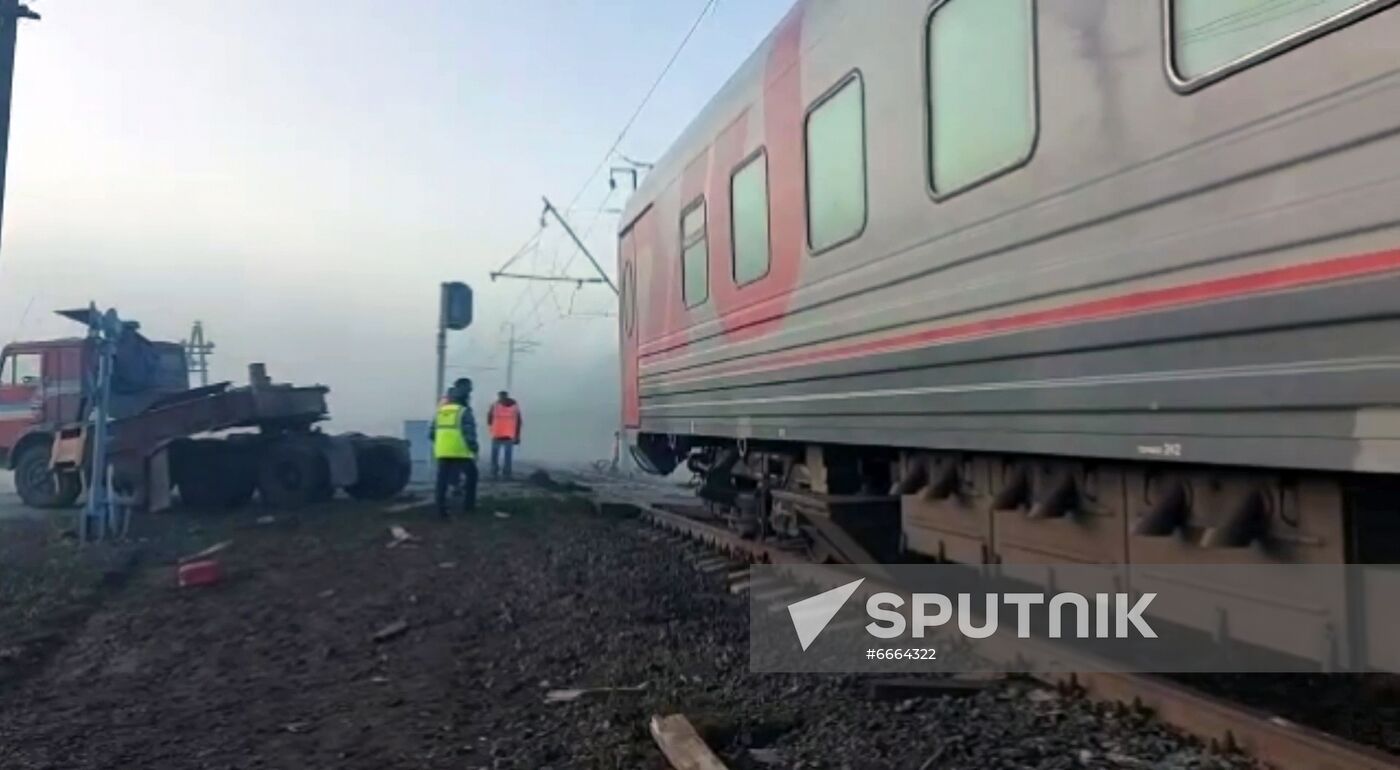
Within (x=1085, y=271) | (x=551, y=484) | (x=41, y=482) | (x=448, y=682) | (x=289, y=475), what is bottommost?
(x=448, y=682)

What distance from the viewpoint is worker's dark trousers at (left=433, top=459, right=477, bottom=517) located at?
1402cm

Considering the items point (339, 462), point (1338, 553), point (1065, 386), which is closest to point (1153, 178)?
point (1065, 386)

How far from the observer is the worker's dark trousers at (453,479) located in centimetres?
1402

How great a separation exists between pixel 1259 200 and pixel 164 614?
7.33 metres

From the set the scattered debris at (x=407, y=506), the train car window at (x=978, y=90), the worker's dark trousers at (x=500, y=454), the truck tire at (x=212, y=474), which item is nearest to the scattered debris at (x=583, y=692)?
the train car window at (x=978, y=90)

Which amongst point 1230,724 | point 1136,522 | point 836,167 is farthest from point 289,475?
point 1230,724

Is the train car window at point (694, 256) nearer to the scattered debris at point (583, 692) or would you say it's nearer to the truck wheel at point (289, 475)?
the scattered debris at point (583, 692)

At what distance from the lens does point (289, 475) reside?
1677 centimetres

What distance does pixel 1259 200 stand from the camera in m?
3.20

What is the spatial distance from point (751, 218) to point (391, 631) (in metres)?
3.26

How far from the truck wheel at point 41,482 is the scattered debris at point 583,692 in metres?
14.4

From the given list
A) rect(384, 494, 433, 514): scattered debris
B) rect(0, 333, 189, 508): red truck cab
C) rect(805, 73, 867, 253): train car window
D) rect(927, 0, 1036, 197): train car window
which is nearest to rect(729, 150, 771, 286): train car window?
rect(805, 73, 867, 253): train car window

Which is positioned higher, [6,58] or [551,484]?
[6,58]

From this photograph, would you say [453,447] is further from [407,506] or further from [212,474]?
[212,474]
